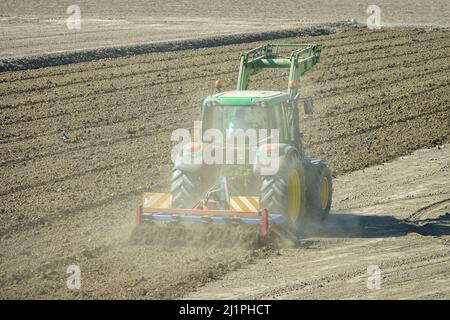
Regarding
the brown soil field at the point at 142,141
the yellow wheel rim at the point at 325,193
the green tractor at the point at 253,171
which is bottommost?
the brown soil field at the point at 142,141

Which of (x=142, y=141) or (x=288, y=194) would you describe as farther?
(x=142, y=141)

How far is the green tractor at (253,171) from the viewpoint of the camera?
13180mm

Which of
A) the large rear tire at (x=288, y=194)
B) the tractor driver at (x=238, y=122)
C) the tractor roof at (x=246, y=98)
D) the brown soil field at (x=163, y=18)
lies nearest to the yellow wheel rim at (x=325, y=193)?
the large rear tire at (x=288, y=194)

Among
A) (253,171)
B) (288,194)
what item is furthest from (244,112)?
(288,194)

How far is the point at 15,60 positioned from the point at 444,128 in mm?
12929

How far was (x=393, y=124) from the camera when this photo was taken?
2155 centimetres

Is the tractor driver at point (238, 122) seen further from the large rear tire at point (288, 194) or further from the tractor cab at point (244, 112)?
the large rear tire at point (288, 194)

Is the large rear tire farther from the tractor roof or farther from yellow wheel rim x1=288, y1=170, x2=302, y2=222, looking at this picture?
the tractor roof

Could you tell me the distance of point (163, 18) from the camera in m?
42.2

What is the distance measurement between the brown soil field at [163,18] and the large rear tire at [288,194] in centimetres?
1755

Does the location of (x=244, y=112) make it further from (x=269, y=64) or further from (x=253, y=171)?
(x=269, y=64)

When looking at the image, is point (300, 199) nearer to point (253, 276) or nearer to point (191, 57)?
point (253, 276)

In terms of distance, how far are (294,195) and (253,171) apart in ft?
2.79
